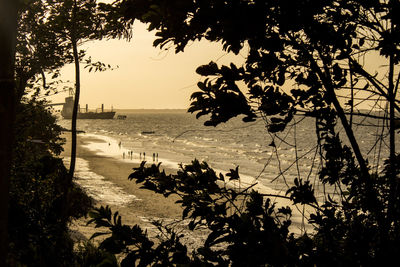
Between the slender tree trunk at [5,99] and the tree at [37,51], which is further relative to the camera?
the tree at [37,51]

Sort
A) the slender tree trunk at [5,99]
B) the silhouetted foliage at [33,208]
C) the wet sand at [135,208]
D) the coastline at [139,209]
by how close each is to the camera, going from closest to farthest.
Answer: the slender tree trunk at [5,99] → the silhouetted foliage at [33,208] → the wet sand at [135,208] → the coastline at [139,209]

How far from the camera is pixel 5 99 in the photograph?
2.10 m

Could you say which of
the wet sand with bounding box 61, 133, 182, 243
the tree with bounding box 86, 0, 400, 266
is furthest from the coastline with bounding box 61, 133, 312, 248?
the tree with bounding box 86, 0, 400, 266

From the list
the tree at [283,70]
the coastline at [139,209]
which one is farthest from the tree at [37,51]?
the tree at [283,70]

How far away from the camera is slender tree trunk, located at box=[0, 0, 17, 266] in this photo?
2.03m

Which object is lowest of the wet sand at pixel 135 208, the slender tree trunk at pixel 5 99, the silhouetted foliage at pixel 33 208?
the wet sand at pixel 135 208

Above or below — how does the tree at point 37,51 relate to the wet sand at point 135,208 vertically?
above

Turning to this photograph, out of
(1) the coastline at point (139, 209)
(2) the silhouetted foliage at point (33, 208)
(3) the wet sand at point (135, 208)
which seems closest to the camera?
(2) the silhouetted foliage at point (33, 208)

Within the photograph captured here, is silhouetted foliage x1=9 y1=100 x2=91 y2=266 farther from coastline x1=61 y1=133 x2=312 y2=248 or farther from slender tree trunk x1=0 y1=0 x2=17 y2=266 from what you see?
slender tree trunk x1=0 y1=0 x2=17 y2=266

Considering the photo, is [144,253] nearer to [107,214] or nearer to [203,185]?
[107,214]

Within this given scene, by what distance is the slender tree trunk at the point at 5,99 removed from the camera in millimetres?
2027

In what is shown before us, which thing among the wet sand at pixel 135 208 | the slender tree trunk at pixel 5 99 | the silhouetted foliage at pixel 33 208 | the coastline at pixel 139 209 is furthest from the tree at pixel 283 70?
the wet sand at pixel 135 208

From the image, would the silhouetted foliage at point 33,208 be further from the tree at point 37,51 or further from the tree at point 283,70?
the tree at point 283,70

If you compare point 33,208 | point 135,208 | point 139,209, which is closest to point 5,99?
point 33,208
